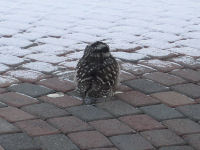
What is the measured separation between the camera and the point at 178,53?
6.34 m

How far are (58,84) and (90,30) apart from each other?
243 centimetres

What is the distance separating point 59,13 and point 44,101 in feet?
13.5

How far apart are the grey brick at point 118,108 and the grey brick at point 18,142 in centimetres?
92

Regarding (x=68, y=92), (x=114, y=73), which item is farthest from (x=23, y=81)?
(x=114, y=73)

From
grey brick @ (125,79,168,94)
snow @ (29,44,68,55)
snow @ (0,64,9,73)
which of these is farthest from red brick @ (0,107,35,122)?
snow @ (29,44,68,55)

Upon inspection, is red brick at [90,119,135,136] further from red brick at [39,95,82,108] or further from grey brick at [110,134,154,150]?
red brick at [39,95,82,108]

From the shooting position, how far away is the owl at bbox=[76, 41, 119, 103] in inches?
185

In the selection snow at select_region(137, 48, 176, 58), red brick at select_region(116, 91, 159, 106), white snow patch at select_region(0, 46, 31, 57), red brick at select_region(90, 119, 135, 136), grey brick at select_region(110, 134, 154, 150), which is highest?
snow at select_region(137, 48, 176, 58)

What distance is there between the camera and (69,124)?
4.29m

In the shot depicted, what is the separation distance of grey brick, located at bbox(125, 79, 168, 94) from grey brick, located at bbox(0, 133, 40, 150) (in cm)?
153

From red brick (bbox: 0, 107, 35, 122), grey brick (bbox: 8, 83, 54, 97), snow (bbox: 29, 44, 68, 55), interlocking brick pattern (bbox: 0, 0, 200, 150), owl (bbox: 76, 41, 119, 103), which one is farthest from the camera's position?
snow (bbox: 29, 44, 68, 55)

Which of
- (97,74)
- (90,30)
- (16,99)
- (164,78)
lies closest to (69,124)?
(97,74)

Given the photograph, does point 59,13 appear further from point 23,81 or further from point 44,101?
Result: point 44,101

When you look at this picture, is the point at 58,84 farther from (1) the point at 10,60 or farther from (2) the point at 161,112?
(2) the point at 161,112
